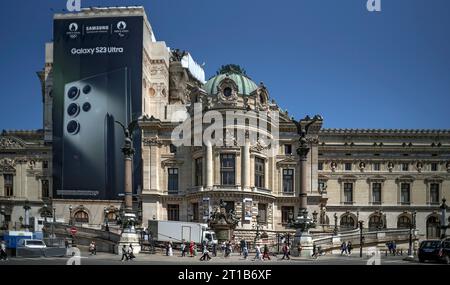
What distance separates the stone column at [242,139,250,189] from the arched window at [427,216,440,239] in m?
24.7

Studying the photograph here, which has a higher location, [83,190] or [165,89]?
[165,89]

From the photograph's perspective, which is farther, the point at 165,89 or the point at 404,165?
the point at 165,89

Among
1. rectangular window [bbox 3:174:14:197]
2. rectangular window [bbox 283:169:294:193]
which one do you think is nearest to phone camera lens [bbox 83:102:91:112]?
rectangular window [bbox 3:174:14:197]

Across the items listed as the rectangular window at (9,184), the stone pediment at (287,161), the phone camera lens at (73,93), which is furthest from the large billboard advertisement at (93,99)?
the stone pediment at (287,161)

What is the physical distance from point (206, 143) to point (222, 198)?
18.7 feet

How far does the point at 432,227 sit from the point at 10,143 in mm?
51792

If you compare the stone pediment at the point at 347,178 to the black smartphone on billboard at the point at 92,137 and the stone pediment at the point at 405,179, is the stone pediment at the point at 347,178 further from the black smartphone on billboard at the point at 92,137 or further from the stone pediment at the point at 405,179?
the black smartphone on billboard at the point at 92,137

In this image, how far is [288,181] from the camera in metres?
56.0

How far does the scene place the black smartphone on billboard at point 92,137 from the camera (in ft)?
191

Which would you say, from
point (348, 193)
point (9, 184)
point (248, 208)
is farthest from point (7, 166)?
point (348, 193)
